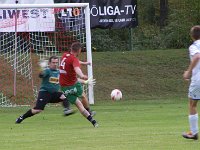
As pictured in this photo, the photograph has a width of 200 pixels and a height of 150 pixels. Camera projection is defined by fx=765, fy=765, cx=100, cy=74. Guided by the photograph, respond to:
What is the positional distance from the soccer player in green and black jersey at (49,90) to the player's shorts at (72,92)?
138 millimetres

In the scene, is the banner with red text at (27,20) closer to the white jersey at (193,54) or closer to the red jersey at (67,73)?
the red jersey at (67,73)

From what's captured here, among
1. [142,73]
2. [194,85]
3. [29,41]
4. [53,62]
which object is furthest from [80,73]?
[142,73]

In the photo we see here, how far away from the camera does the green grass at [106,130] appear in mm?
13625

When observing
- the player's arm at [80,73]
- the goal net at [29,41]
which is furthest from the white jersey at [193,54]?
the goal net at [29,41]

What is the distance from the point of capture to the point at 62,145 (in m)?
13.7

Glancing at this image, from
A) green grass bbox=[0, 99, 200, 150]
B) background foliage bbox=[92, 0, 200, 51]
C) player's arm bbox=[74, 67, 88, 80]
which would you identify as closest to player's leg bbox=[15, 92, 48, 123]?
green grass bbox=[0, 99, 200, 150]

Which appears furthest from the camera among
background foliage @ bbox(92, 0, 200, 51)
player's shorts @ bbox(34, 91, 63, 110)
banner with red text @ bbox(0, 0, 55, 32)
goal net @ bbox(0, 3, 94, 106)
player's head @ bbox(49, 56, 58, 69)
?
background foliage @ bbox(92, 0, 200, 51)

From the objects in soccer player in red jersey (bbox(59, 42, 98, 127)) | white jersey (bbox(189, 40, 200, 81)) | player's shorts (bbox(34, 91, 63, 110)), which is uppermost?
white jersey (bbox(189, 40, 200, 81))

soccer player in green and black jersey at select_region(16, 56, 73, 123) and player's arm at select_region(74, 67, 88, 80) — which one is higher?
player's arm at select_region(74, 67, 88, 80)

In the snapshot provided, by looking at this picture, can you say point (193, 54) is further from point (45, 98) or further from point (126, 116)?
point (126, 116)

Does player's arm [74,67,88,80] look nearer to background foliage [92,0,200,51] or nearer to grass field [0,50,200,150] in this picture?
grass field [0,50,200,150]

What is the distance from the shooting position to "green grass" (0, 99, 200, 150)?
44.7ft

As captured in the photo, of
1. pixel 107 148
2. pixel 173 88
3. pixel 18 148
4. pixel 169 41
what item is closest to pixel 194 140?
pixel 107 148

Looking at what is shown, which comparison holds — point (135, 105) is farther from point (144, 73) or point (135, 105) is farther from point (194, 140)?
point (194, 140)
